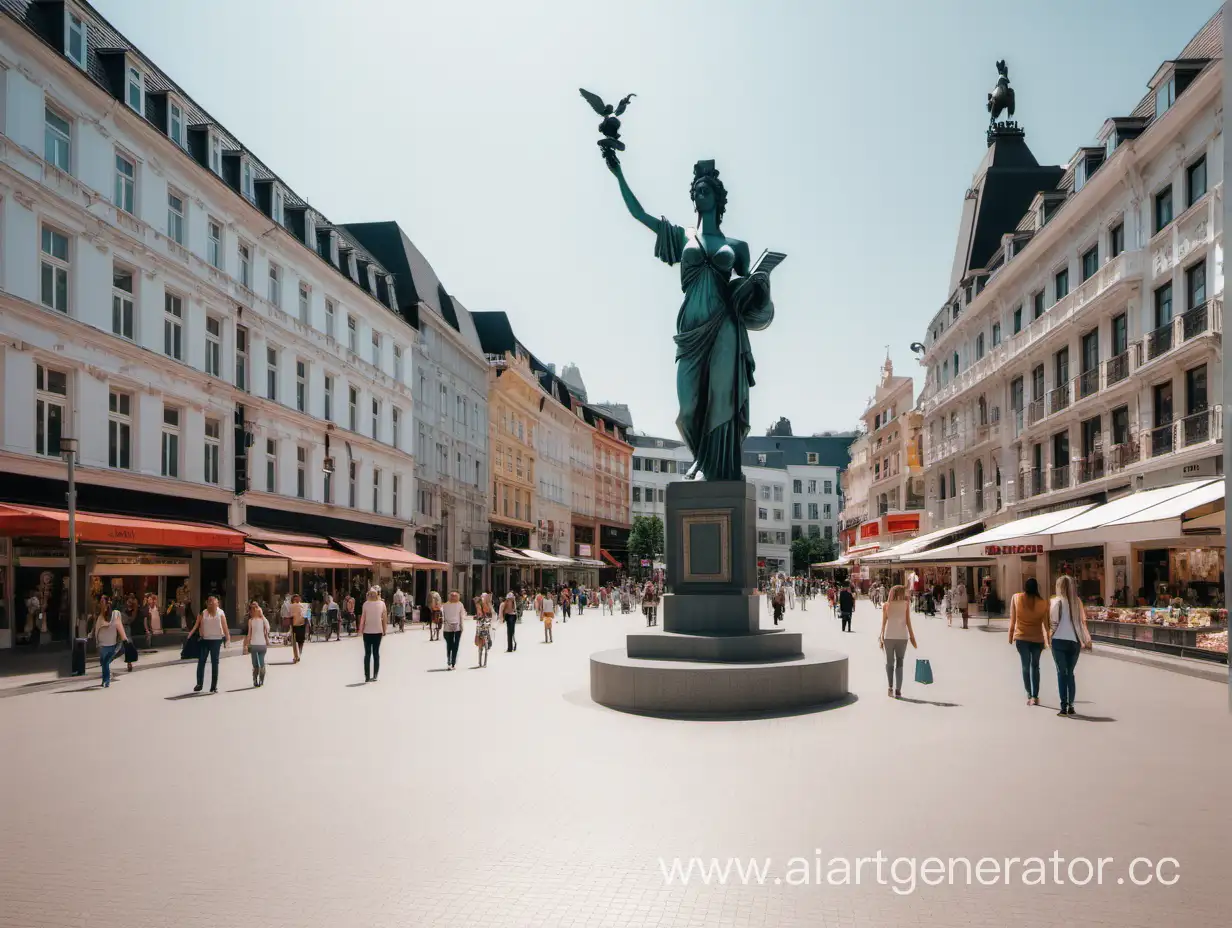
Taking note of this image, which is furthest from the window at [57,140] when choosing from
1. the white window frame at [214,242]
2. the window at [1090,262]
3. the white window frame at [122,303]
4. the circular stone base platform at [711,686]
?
the window at [1090,262]

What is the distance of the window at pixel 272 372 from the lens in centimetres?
3434

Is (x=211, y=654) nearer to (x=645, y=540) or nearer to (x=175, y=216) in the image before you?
(x=175, y=216)

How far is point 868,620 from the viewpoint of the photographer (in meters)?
43.4

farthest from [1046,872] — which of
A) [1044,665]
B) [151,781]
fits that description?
[1044,665]

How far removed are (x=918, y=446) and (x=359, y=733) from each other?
5220 cm

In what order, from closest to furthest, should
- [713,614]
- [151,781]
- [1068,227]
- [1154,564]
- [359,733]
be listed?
[151,781] → [359,733] → [713,614] → [1154,564] → [1068,227]

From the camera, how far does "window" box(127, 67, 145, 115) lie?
25891 mm

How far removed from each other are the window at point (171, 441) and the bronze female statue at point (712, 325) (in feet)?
60.7

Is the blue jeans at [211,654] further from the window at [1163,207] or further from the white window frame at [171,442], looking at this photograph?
the window at [1163,207]

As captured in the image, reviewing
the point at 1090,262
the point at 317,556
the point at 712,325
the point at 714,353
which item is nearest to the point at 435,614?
the point at 317,556

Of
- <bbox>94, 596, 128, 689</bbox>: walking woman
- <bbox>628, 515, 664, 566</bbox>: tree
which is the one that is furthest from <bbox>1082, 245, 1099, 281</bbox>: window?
<bbox>628, 515, 664, 566</bbox>: tree

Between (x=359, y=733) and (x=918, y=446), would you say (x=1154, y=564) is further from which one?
(x=918, y=446)

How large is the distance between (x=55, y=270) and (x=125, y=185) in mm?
3926

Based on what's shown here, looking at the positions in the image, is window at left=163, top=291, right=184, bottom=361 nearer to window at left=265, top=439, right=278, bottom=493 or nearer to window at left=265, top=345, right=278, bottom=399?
window at left=265, top=345, right=278, bottom=399
